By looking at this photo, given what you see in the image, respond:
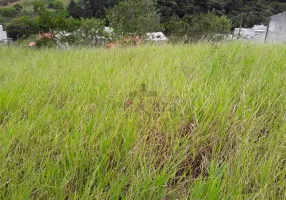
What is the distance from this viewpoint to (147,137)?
1.12 metres

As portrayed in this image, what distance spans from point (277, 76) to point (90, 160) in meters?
1.33

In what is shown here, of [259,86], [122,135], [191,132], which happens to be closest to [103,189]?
[122,135]

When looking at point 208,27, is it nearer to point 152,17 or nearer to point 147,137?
point 152,17

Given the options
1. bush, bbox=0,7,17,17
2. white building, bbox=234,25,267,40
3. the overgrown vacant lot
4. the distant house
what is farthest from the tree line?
the overgrown vacant lot

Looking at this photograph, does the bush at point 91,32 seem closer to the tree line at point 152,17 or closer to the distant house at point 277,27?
the tree line at point 152,17

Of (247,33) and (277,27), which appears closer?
(277,27)

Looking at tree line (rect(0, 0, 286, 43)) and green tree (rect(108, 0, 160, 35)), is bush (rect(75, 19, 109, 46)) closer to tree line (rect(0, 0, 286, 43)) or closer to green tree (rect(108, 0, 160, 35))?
tree line (rect(0, 0, 286, 43))

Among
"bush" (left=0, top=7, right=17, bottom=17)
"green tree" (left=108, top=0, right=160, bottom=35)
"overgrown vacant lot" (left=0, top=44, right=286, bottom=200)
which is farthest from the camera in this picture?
"bush" (left=0, top=7, right=17, bottom=17)

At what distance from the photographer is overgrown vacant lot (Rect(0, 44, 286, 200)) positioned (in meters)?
0.86

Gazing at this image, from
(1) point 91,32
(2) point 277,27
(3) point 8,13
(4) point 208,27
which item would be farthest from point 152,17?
(3) point 8,13

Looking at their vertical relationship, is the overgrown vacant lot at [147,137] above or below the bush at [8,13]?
below

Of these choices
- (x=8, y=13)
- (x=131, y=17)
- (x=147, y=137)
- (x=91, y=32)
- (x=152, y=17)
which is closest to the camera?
(x=147, y=137)

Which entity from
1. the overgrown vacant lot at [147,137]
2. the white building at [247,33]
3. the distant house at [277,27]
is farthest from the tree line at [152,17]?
the overgrown vacant lot at [147,137]

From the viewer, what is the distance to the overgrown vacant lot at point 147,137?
0.86 metres
